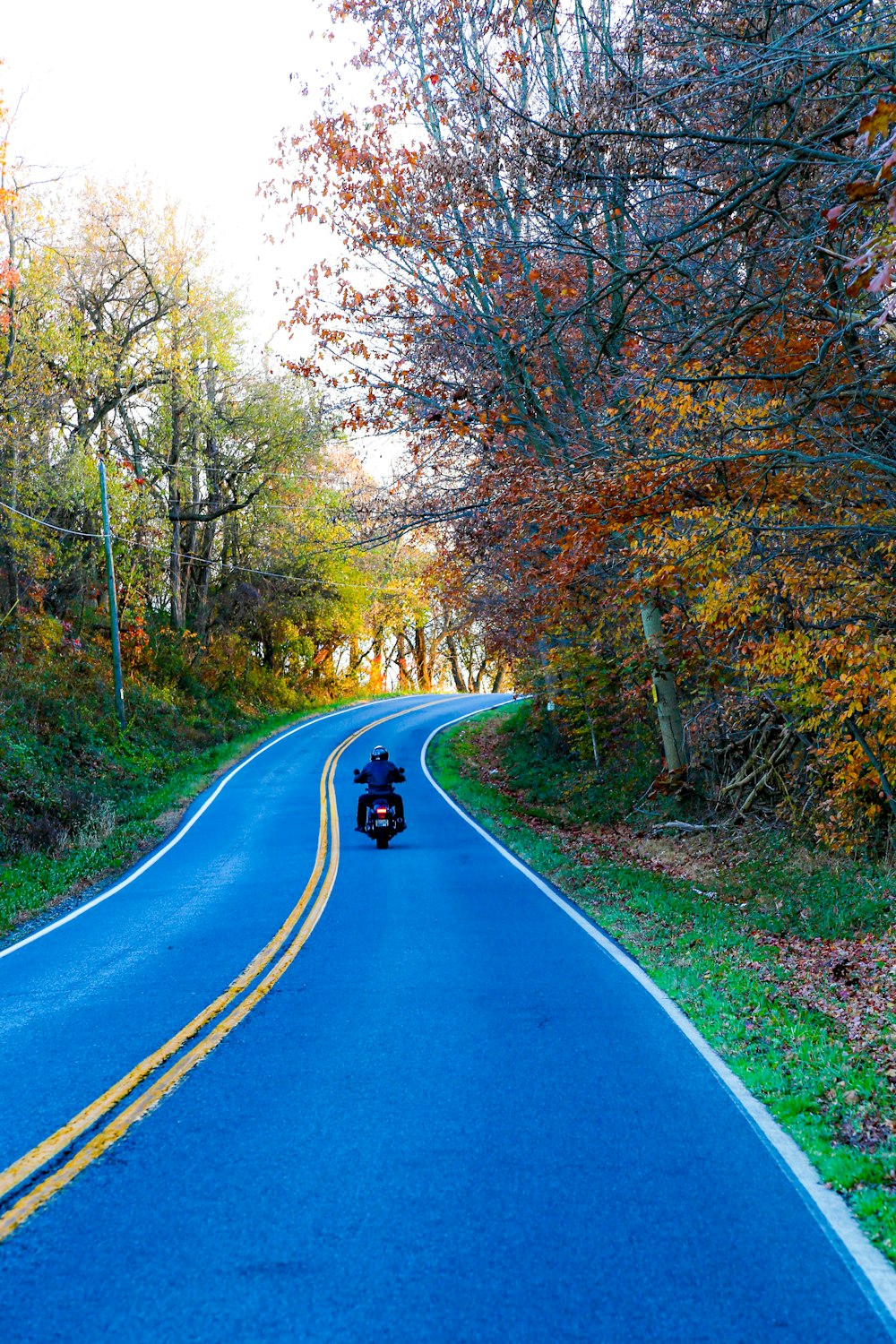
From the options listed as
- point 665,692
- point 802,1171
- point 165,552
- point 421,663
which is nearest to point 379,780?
point 665,692

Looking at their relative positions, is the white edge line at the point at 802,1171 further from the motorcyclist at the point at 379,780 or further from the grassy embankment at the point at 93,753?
the motorcyclist at the point at 379,780

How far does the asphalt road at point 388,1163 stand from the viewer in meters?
3.46

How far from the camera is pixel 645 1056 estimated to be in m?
6.29

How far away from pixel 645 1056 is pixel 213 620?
4119cm

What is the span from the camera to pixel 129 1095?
5.62 metres

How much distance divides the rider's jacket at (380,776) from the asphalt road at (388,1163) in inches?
293

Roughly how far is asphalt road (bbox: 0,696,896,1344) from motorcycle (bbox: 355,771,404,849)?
7.36 m

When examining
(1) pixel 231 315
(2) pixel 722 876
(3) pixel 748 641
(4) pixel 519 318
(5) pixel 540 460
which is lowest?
(2) pixel 722 876

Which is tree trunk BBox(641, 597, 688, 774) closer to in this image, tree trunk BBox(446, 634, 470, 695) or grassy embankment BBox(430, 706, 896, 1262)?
grassy embankment BBox(430, 706, 896, 1262)

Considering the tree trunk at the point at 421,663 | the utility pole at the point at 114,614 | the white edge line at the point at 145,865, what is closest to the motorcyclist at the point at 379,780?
the white edge line at the point at 145,865

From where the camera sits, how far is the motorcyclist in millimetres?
17172

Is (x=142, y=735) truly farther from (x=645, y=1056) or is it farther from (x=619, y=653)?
(x=645, y=1056)

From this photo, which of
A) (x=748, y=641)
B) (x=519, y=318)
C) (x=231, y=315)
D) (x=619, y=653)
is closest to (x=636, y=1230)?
(x=748, y=641)

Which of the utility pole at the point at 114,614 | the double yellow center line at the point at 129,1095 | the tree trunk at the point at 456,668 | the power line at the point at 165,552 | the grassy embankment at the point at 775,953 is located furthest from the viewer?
the tree trunk at the point at 456,668
